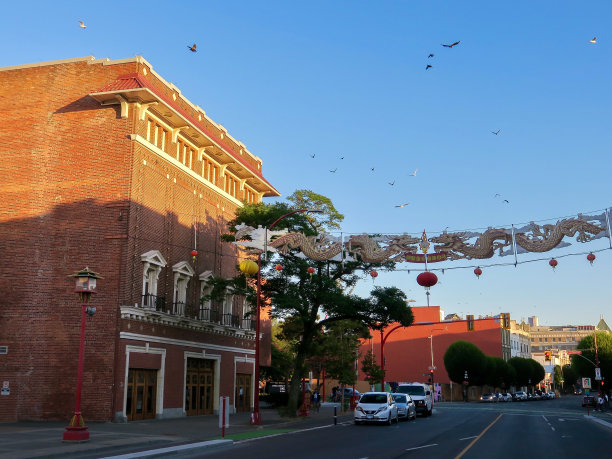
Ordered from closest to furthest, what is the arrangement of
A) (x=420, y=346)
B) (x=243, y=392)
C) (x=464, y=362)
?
(x=243, y=392) < (x=464, y=362) < (x=420, y=346)

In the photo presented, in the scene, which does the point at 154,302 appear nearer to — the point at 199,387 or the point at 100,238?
the point at 100,238

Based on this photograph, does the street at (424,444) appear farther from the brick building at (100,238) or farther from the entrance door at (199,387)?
the entrance door at (199,387)

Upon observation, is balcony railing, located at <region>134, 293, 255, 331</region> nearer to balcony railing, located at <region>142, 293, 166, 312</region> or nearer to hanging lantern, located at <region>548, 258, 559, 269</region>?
balcony railing, located at <region>142, 293, 166, 312</region>

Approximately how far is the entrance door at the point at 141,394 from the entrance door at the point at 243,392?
1088cm

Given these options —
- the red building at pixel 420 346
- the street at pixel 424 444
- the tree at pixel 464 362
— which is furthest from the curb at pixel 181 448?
the red building at pixel 420 346

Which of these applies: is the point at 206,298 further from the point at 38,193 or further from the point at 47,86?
the point at 47,86

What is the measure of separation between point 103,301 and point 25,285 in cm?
438

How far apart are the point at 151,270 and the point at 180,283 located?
11.6ft

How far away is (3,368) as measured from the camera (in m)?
29.3

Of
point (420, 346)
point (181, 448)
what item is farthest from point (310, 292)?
point (420, 346)

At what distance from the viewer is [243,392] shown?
143 feet

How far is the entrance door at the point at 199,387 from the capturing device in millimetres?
35619

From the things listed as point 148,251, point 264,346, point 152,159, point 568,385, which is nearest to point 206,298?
point 148,251

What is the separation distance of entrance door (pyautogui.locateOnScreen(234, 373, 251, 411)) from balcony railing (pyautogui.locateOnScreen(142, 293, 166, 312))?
39.1ft
